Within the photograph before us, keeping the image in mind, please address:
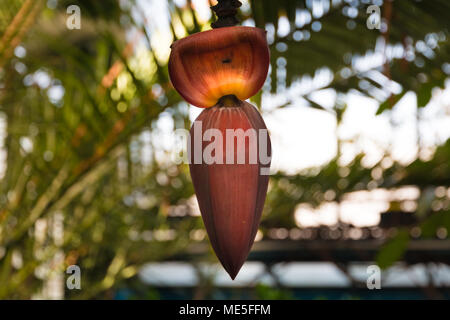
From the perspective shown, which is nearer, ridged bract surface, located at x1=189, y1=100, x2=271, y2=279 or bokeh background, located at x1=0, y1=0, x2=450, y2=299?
ridged bract surface, located at x1=189, y1=100, x2=271, y2=279

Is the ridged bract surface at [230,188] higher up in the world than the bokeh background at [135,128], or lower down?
lower down

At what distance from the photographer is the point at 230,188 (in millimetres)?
141

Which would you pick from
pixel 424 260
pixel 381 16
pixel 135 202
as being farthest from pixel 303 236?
pixel 381 16

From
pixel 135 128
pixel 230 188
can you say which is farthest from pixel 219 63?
pixel 135 128

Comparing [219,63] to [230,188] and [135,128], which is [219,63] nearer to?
[230,188]

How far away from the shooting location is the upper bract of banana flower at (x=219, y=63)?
136 mm

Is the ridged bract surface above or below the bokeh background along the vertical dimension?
below

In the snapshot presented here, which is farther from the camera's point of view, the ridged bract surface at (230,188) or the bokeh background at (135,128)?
the bokeh background at (135,128)

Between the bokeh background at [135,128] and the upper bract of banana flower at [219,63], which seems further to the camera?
the bokeh background at [135,128]

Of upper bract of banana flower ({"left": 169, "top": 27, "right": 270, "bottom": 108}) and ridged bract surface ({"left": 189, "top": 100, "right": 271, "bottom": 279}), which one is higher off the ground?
upper bract of banana flower ({"left": 169, "top": 27, "right": 270, "bottom": 108})

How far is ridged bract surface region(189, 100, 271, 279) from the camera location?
0.14 meters

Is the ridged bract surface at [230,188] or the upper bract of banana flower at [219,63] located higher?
the upper bract of banana flower at [219,63]

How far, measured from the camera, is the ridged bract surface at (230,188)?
5.4 inches
